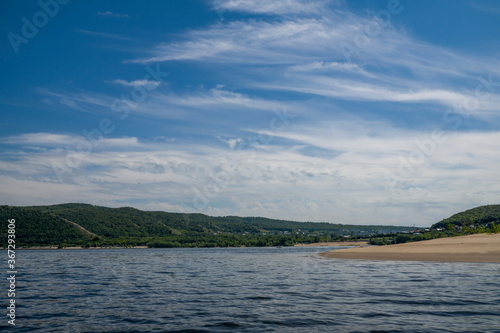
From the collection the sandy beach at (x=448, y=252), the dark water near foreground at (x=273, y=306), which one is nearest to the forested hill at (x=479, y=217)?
the sandy beach at (x=448, y=252)

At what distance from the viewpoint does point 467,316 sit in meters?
19.1

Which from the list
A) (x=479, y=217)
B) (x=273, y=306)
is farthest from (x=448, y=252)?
(x=479, y=217)

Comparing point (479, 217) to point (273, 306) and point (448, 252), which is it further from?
point (273, 306)

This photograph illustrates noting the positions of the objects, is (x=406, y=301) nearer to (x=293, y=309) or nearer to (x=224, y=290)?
(x=293, y=309)

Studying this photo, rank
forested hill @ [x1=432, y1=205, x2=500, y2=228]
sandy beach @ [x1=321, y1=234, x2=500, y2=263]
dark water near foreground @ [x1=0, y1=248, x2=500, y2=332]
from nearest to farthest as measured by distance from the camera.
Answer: dark water near foreground @ [x1=0, y1=248, x2=500, y2=332] < sandy beach @ [x1=321, y1=234, x2=500, y2=263] < forested hill @ [x1=432, y1=205, x2=500, y2=228]

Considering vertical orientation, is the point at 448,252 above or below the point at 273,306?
below

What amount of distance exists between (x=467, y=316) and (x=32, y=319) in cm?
2377

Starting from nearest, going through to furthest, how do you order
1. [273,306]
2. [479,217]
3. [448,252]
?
[273,306] < [448,252] < [479,217]

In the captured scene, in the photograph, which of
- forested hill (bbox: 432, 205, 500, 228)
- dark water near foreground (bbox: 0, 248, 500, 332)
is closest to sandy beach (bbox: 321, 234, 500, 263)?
dark water near foreground (bbox: 0, 248, 500, 332)

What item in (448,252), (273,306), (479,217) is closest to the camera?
(273,306)

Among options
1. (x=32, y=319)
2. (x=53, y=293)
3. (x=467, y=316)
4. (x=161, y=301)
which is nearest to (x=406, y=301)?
(x=467, y=316)

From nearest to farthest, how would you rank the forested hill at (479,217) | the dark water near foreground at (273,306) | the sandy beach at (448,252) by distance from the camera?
the dark water near foreground at (273,306), the sandy beach at (448,252), the forested hill at (479,217)

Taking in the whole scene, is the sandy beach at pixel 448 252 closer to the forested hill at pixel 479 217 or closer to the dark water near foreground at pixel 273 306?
the dark water near foreground at pixel 273 306

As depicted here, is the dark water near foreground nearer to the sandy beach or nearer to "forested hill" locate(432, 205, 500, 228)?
the sandy beach
